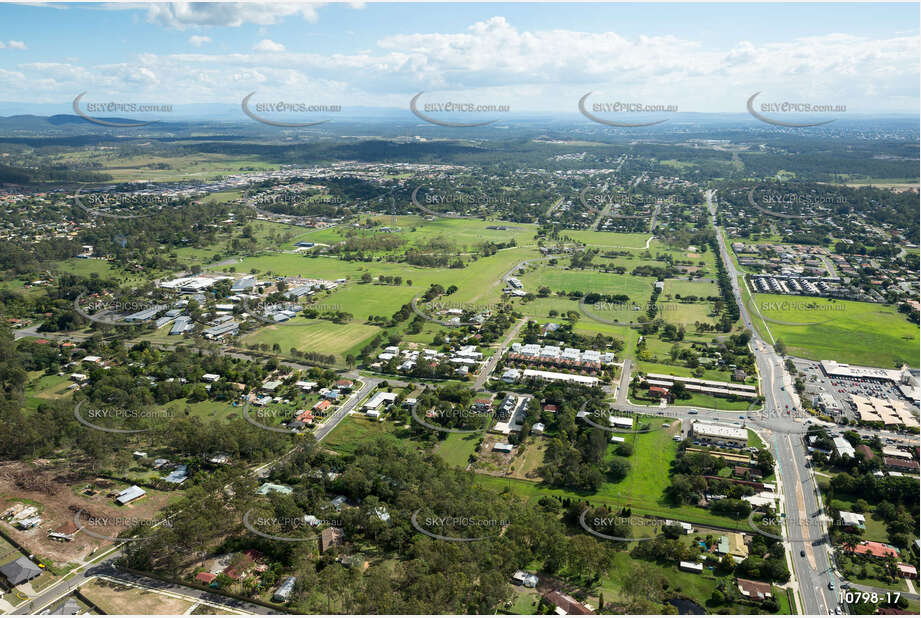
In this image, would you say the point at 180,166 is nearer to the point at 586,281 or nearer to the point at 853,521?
the point at 586,281

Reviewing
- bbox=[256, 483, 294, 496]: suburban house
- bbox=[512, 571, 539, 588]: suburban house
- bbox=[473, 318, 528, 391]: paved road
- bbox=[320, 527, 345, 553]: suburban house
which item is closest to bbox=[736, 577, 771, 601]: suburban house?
bbox=[512, 571, 539, 588]: suburban house

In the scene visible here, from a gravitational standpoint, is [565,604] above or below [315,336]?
below

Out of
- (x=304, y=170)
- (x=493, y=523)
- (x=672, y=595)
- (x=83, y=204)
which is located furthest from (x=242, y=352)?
(x=304, y=170)

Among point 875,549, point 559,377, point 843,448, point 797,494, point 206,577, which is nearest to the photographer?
point 206,577

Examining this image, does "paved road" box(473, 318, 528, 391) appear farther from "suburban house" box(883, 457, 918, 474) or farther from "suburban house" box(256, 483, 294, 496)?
"suburban house" box(883, 457, 918, 474)

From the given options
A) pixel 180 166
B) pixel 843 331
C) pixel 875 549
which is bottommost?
pixel 875 549

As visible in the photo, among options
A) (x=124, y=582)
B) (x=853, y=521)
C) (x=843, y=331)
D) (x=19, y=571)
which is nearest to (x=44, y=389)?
(x=19, y=571)

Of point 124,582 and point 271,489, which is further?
point 271,489
